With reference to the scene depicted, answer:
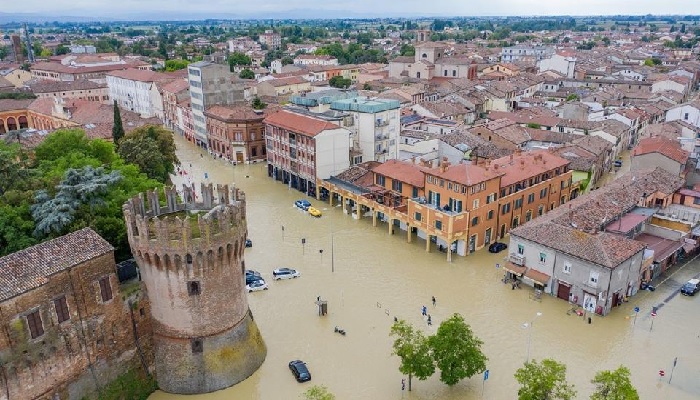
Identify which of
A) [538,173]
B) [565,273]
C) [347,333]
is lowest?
[347,333]

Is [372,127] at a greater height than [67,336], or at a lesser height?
greater

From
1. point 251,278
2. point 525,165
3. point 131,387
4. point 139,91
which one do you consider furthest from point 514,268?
point 139,91

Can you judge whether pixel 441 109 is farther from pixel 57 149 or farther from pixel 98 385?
pixel 98 385

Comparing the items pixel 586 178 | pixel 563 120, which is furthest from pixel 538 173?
pixel 563 120

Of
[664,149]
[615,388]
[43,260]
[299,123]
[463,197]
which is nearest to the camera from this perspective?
[615,388]

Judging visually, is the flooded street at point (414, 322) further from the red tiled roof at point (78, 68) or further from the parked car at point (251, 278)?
the red tiled roof at point (78, 68)

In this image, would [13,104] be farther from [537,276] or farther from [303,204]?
[537,276]
